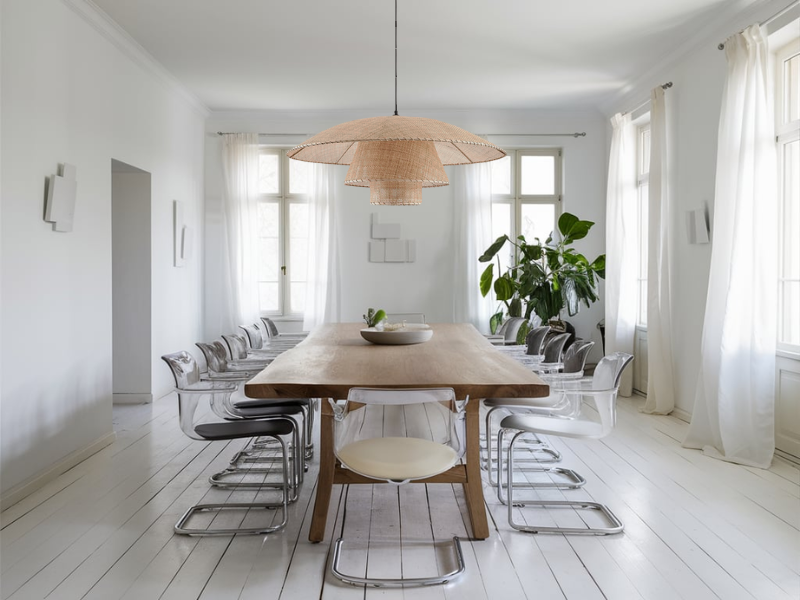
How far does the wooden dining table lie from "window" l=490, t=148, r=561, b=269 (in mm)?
4147

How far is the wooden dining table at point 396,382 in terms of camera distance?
272cm

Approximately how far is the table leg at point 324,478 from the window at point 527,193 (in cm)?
511

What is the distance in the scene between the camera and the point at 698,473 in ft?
12.9

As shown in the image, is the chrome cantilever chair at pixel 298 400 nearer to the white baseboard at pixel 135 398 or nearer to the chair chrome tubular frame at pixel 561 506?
the chair chrome tubular frame at pixel 561 506

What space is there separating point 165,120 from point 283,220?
1979mm

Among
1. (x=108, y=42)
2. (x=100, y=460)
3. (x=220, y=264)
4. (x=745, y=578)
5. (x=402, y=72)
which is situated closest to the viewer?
(x=745, y=578)

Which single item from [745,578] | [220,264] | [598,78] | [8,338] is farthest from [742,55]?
[220,264]

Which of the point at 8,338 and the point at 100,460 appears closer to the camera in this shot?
the point at 8,338

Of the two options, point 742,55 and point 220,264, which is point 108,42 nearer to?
point 220,264

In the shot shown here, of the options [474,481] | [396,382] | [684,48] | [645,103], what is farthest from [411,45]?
[474,481]

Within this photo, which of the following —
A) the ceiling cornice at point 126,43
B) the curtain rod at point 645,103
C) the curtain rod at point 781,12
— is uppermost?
the ceiling cornice at point 126,43

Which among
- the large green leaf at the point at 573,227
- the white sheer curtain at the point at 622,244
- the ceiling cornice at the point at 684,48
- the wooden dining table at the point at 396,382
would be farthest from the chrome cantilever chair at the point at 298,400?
the ceiling cornice at the point at 684,48

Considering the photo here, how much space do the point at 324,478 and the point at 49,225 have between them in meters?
2.35

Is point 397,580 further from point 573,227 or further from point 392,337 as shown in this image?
point 573,227
